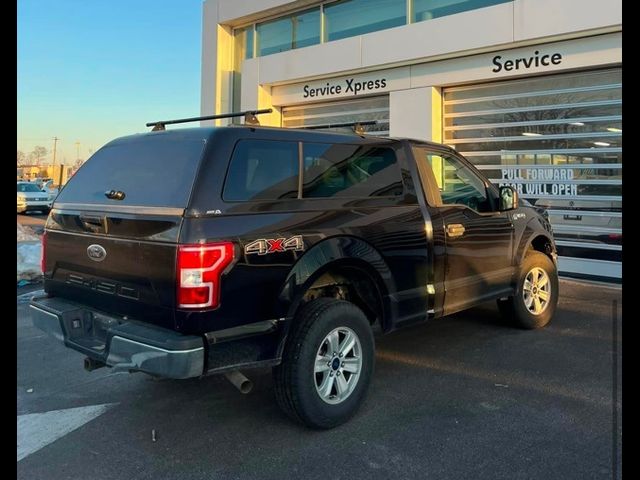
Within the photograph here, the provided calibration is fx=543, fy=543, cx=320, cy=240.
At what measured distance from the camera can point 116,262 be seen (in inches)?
132

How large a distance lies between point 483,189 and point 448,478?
9.92ft

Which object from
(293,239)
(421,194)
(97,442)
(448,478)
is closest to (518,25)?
(421,194)

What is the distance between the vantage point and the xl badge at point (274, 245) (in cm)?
318

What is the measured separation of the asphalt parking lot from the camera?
10.1ft

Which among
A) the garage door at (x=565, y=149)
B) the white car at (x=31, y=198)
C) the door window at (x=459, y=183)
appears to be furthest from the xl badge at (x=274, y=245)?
the white car at (x=31, y=198)

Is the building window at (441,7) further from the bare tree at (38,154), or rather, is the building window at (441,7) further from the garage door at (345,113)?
the bare tree at (38,154)

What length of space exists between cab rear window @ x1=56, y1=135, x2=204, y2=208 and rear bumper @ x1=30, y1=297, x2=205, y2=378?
737mm

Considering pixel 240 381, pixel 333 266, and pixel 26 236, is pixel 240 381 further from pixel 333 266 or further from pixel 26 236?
pixel 26 236

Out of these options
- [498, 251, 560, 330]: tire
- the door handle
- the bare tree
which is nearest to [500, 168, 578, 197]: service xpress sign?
[498, 251, 560, 330]: tire

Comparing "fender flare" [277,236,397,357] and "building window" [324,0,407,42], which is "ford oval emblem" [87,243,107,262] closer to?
"fender flare" [277,236,397,357]

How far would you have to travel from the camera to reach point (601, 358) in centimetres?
491

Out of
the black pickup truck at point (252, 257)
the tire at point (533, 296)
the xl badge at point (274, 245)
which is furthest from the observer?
the tire at point (533, 296)

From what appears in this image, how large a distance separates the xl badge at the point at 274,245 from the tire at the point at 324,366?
1.43 feet

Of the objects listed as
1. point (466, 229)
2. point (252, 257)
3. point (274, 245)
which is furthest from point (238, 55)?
point (252, 257)
